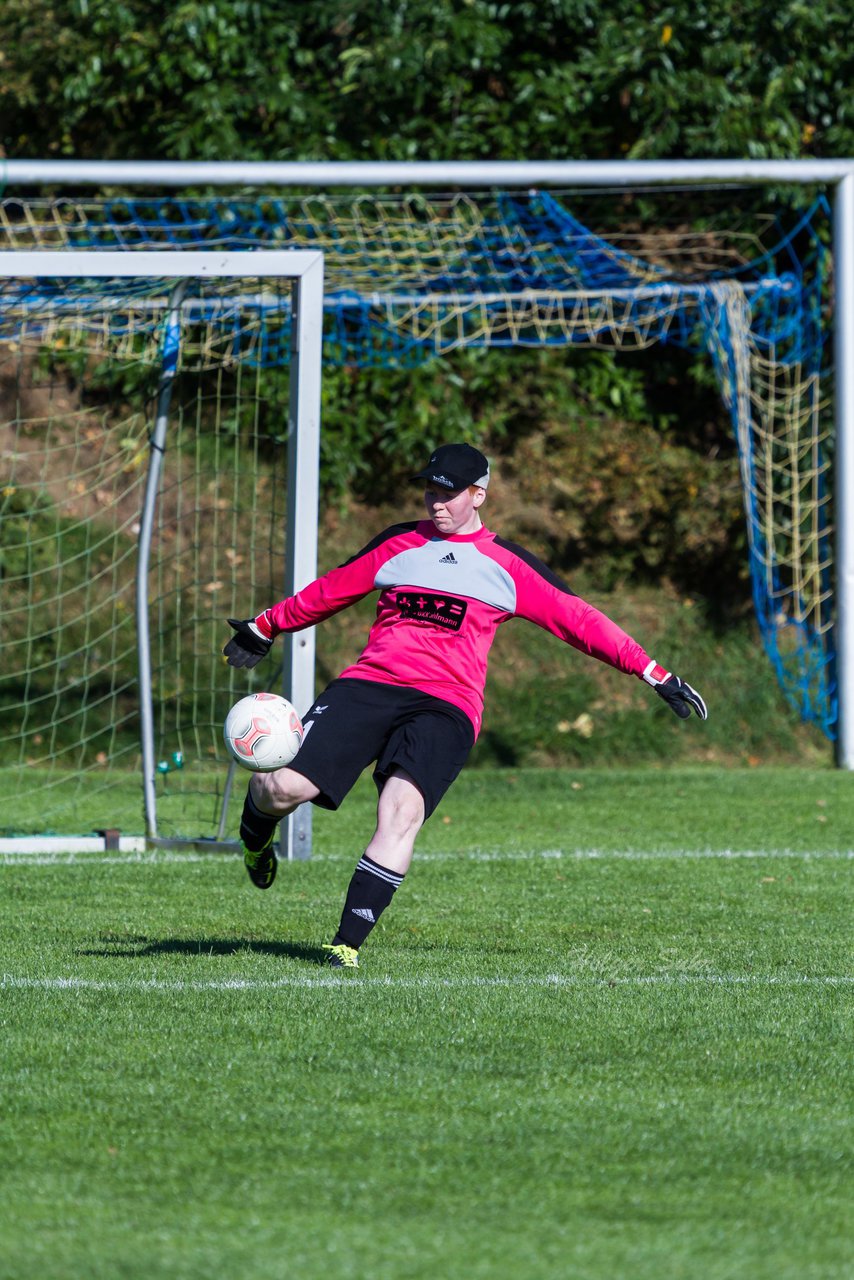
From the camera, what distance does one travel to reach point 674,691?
5438 millimetres

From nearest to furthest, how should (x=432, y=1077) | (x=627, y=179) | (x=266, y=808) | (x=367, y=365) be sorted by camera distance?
(x=432, y=1077), (x=266, y=808), (x=627, y=179), (x=367, y=365)

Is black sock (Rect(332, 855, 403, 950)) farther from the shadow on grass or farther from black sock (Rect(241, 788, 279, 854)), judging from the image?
black sock (Rect(241, 788, 279, 854))

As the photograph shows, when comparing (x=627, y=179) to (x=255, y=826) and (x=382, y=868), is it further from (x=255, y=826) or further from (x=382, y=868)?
(x=382, y=868)

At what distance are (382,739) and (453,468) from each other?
0.90 m

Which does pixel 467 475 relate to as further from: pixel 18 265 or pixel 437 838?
pixel 437 838

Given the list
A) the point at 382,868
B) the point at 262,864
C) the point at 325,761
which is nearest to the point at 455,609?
the point at 325,761

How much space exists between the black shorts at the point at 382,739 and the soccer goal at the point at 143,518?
245 centimetres

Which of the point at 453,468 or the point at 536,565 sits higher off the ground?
the point at 453,468

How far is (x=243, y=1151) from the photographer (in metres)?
3.51

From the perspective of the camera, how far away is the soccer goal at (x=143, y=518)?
8305 millimetres

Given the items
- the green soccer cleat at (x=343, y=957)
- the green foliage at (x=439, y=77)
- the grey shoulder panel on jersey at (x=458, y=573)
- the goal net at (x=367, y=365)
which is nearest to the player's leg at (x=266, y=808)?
the green soccer cleat at (x=343, y=957)

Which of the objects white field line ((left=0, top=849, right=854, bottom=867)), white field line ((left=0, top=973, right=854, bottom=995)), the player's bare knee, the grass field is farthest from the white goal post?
white field line ((left=0, top=973, right=854, bottom=995))

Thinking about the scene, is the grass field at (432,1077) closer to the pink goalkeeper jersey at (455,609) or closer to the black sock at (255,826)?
the black sock at (255,826)

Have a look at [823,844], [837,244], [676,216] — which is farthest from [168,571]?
[823,844]
